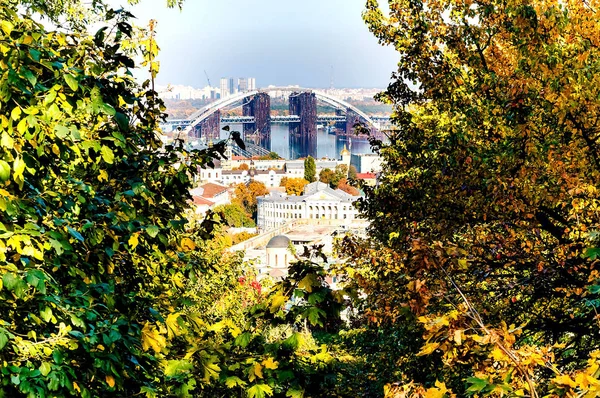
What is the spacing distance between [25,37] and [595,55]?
309cm

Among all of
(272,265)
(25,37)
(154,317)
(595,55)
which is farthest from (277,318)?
(272,265)

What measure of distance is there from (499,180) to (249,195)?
75.3 meters

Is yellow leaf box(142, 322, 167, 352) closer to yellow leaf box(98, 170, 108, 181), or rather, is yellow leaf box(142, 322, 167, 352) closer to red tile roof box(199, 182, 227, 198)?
yellow leaf box(98, 170, 108, 181)

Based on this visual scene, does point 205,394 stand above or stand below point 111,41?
below

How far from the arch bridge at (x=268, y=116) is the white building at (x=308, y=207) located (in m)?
50.6

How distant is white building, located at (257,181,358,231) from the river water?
172 ft

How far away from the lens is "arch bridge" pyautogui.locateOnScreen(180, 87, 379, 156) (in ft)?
412

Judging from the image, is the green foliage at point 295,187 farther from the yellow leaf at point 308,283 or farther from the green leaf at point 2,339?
the green leaf at point 2,339

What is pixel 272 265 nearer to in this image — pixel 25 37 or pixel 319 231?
pixel 319 231

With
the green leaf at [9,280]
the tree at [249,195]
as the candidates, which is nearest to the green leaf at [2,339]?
the green leaf at [9,280]

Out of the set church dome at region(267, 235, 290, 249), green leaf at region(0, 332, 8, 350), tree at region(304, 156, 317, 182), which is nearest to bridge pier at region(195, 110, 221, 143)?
tree at region(304, 156, 317, 182)

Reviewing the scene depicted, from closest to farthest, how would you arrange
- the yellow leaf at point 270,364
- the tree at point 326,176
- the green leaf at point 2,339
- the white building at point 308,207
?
the green leaf at point 2,339 < the yellow leaf at point 270,364 < the white building at point 308,207 < the tree at point 326,176

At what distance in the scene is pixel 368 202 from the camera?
5871 mm

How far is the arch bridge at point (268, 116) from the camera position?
412ft
